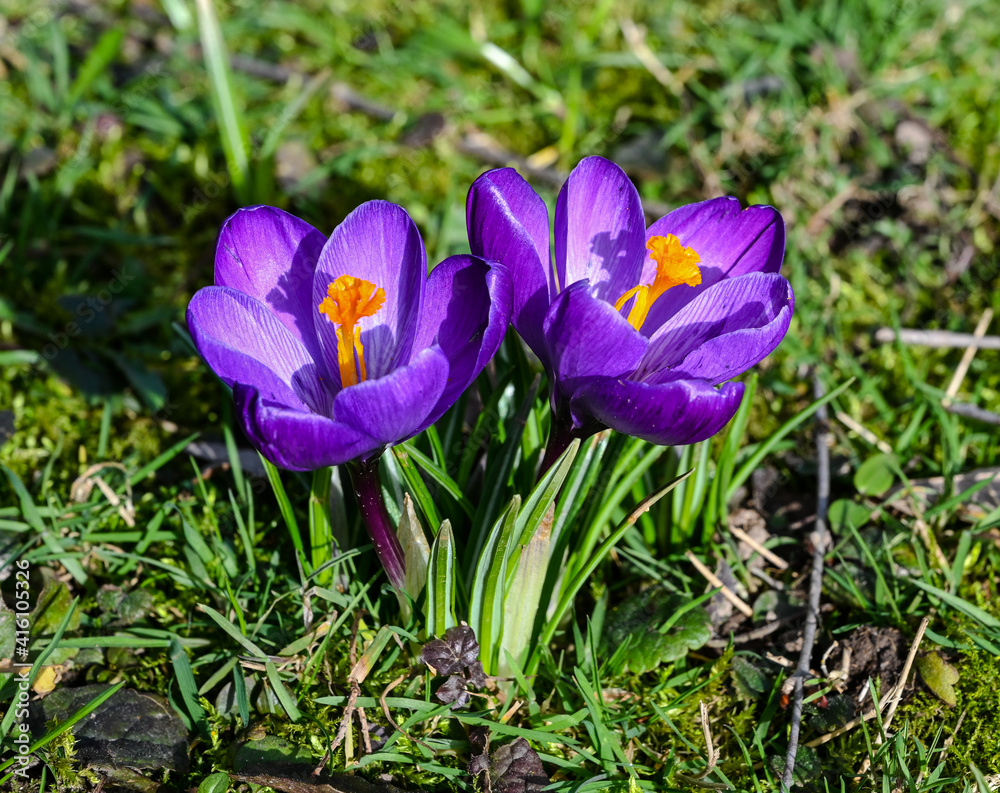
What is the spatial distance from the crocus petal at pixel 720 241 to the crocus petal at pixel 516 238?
248mm

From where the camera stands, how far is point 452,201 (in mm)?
2893

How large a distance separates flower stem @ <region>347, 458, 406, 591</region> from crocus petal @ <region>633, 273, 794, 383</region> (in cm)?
51

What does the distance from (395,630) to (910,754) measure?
107cm

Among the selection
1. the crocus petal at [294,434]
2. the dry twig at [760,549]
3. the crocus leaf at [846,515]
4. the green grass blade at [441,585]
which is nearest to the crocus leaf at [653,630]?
the dry twig at [760,549]

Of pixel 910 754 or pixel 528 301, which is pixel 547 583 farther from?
Result: pixel 910 754

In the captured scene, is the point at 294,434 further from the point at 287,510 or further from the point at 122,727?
the point at 122,727

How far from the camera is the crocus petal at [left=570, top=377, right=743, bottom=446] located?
129 centimetres

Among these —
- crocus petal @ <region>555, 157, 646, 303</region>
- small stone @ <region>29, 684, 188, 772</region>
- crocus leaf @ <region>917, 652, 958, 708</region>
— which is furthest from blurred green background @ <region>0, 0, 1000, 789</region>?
crocus petal @ <region>555, 157, 646, 303</region>

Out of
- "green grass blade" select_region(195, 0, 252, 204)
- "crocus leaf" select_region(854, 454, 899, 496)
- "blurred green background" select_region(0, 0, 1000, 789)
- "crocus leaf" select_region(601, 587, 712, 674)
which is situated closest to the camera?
"crocus leaf" select_region(601, 587, 712, 674)

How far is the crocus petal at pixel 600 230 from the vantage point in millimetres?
1571

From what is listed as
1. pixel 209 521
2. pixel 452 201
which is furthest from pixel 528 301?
pixel 452 201

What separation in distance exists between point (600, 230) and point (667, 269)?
0.58 ft

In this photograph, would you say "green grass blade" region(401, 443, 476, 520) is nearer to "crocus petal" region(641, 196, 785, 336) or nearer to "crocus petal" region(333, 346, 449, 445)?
"crocus petal" region(333, 346, 449, 445)

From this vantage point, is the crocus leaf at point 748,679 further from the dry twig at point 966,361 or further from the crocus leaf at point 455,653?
the dry twig at point 966,361
